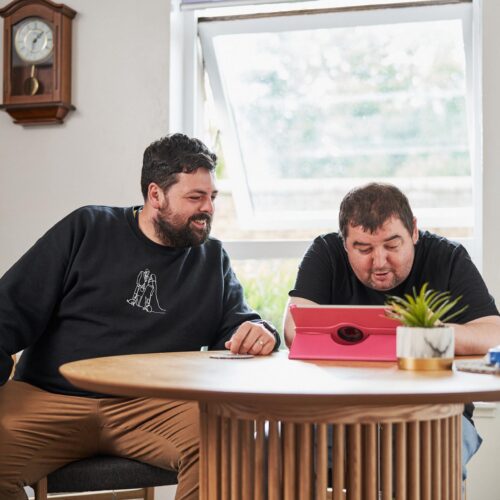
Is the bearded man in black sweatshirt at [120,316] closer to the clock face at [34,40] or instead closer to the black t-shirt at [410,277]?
the black t-shirt at [410,277]

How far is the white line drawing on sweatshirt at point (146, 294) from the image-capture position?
2.52 m

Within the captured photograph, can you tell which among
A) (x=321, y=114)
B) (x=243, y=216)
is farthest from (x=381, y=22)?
(x=243, y=216)

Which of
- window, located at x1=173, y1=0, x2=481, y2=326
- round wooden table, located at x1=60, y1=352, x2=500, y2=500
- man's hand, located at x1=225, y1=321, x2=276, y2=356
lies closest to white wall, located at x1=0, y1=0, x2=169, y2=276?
window, located at x1=173, y1=0, x2=481, y2=326

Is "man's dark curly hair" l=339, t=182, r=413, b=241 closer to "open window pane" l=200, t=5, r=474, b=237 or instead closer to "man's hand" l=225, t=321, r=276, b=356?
"man's hand" l=225, t=321, r=276, b=356

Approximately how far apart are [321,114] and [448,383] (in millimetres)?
2383

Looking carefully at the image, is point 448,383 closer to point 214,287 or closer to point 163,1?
point 214,287

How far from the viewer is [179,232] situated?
2.60 m

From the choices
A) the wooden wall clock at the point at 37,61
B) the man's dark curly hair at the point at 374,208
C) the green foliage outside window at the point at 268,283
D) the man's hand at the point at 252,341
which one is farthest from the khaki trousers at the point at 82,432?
the wooden wall clock at the point at 37,61

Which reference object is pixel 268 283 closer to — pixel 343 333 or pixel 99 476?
pixel 99 476

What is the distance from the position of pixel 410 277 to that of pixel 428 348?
736 mm

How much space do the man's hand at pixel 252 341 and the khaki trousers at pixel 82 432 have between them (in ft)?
0.91

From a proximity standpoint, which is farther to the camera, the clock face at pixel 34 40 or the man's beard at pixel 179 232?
the clock face at pixel 34 40

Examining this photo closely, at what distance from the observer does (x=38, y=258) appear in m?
2.53

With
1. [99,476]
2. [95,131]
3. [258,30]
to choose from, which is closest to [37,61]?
[95,131]
